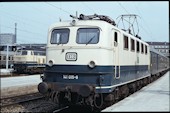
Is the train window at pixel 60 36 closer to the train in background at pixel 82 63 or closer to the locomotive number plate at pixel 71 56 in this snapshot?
the train in background at pixel 82 63

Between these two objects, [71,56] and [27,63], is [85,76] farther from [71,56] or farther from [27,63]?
[27,63]

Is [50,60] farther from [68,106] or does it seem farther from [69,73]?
[68,106]

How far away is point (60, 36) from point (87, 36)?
40.7 inches

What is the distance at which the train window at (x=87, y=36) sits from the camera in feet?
34.6

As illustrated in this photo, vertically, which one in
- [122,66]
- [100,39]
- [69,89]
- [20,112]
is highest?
[100,39]

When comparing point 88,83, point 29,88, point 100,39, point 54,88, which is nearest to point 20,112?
point 54,88

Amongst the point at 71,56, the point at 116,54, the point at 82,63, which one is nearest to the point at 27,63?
the point at 116,54

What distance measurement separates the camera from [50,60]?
1086 centimetres

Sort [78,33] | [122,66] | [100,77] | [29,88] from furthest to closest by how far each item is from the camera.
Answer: [29,88], [122,66], [78,33], [100,77]

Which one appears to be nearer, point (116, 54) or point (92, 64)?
point (92, 64)

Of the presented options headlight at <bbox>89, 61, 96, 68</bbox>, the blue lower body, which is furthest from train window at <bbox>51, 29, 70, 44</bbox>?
headlight at <bbox>89, 61, 96, 68</bbox>

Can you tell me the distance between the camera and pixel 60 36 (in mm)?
11070

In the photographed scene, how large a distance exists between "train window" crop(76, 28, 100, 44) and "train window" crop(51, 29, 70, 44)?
0.45 m

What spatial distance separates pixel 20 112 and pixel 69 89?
238 cm
